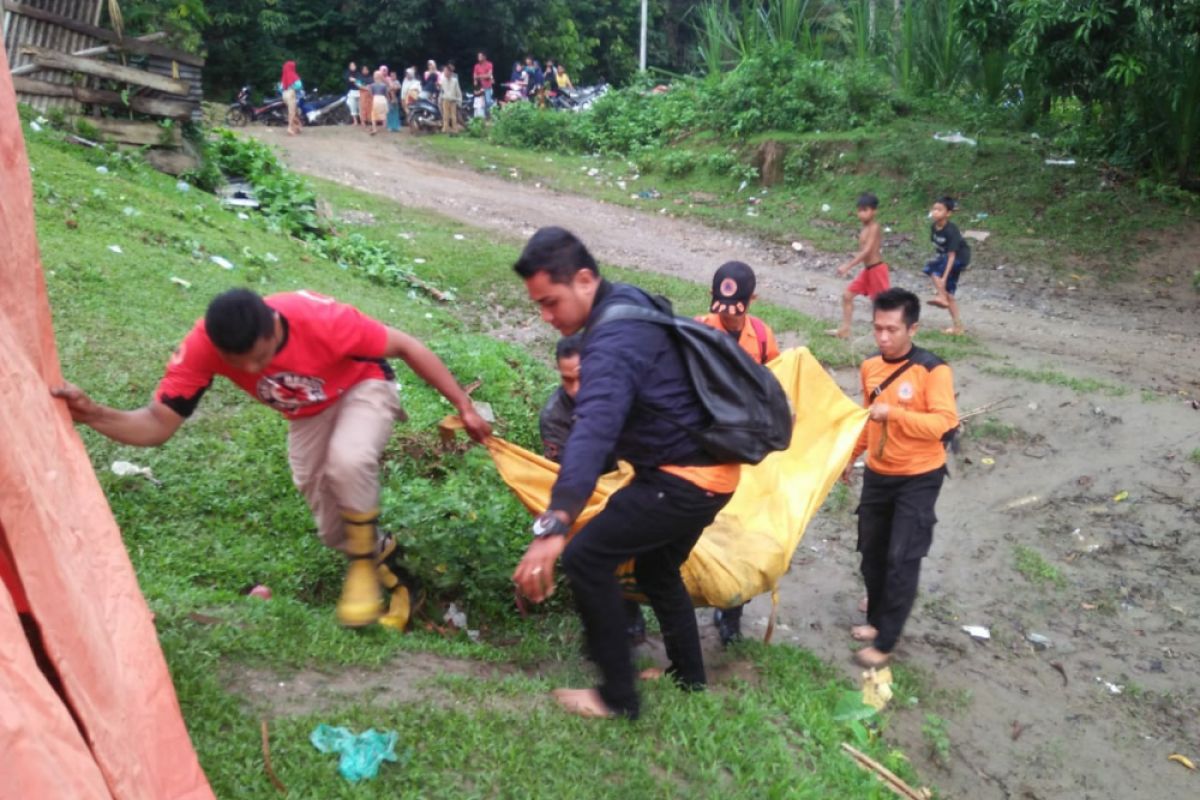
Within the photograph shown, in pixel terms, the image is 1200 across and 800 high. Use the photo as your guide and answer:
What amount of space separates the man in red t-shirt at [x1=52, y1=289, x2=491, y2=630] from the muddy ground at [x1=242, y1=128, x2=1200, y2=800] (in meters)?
1.83

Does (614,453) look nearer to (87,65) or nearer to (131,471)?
(131,471)

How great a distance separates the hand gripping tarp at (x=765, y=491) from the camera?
3986 mm

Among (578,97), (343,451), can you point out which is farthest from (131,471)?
(578,97)

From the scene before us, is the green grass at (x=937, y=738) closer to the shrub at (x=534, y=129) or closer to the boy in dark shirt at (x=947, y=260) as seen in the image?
the boy in dark shirt at (x=947, y=260)

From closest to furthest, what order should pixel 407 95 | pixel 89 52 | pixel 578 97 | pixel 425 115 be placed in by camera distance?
1. pixel 89 52
2. pixel 407 95
3. pixel 425 115
4. pixel 578 97

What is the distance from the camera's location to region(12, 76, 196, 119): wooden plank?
9.94 m

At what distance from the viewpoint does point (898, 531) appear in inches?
180

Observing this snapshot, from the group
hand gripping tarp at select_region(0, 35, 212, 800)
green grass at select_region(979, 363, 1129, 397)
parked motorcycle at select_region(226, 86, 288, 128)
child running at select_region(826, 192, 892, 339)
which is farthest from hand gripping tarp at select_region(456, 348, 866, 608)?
parked motorcycle at select_region(226, 86, 288, 128)

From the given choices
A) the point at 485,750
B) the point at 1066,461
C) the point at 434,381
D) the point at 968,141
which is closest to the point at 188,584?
the point at 434,381

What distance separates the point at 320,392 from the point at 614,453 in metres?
1.20

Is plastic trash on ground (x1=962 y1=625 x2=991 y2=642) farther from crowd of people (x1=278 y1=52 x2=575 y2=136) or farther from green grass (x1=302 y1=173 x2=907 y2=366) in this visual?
crowd of people (x1=278 y1=52 x2=575 y2=136)

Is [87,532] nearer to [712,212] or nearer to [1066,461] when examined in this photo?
[1066,461]

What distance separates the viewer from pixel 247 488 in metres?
4.94

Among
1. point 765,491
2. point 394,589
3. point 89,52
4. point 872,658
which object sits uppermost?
point 89,52
